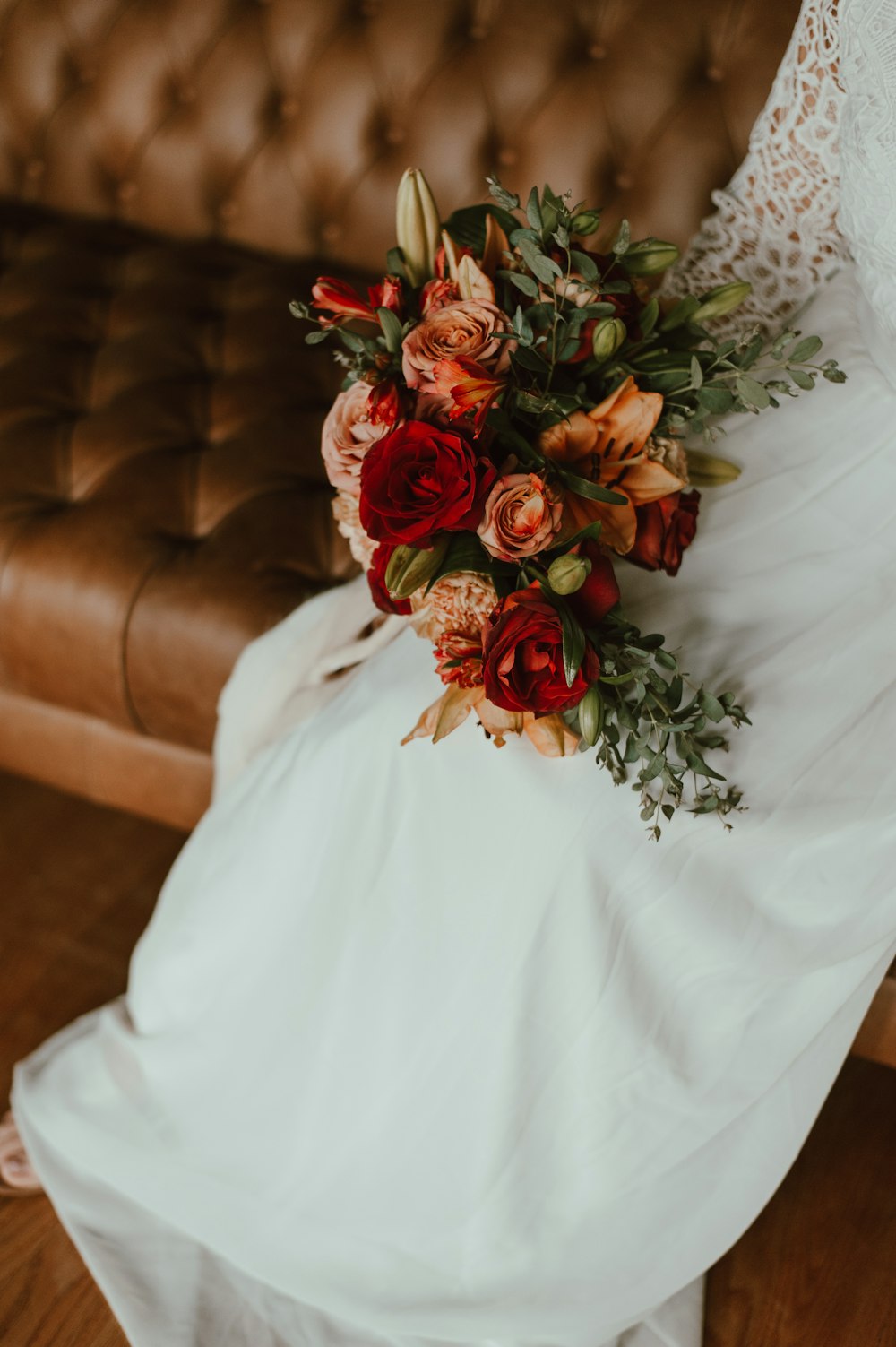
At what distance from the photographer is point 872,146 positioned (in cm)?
89

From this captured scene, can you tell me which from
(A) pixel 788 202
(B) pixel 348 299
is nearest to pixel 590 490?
(B) pixel 348 299

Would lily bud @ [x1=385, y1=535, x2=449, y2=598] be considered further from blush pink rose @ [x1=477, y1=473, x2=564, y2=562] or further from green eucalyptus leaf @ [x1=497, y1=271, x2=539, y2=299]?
green eucalyptus leaf @ [x1=497, y1=271, x2=539, y2=299]

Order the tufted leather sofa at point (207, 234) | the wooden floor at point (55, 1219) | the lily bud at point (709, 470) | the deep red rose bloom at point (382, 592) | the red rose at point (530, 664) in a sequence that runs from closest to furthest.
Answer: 1. the red rose at point (530, 664)
2. the deep red rose bloom at point (382, 592)
3. the lily bud at point (709, 470)
4. the wooden floor at point (55, 1219)
5. the tufted leather sofa at point (207, 234)

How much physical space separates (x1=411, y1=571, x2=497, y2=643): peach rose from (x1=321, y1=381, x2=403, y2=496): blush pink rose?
10 cm

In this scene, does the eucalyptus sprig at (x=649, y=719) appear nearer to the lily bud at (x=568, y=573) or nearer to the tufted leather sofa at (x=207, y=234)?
the lily bud at (x=568, y=573)

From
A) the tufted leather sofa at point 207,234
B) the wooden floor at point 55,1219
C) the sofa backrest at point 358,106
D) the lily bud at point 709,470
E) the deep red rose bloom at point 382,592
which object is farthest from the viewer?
the sofa backrest at point 358,106

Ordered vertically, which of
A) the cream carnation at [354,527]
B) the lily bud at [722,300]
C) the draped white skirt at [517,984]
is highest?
the lily bud at [722,300]

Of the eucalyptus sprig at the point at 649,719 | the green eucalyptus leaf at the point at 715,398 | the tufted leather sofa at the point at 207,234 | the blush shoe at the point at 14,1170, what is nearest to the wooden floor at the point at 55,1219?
the blush shoe at the point at 14,1170

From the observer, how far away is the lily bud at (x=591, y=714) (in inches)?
28.1

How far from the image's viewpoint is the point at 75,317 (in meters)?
1.52

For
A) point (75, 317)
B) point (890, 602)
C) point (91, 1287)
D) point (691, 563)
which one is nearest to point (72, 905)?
point (91, 1287)

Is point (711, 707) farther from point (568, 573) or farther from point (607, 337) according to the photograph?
point (607, 337)

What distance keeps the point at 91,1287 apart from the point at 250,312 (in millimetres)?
1176

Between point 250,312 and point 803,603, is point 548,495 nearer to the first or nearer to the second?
point 803,603
